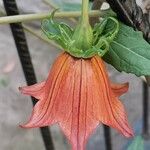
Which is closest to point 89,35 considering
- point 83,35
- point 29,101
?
point 83,35

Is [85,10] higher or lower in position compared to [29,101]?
higher

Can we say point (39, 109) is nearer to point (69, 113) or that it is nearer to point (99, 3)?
point (69, 113)

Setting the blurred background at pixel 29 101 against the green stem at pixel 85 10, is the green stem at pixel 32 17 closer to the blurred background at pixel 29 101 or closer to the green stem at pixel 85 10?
the green stem at pixel 85 10

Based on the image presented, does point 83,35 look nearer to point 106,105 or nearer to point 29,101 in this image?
point 106,105

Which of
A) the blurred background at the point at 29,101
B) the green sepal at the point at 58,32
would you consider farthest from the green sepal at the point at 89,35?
the blurred background at the point at 29,101

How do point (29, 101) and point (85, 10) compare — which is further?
point (29, 101)
